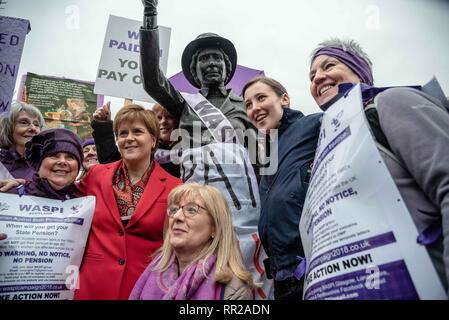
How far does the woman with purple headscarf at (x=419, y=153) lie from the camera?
1235 mm

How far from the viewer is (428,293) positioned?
1.17 meters

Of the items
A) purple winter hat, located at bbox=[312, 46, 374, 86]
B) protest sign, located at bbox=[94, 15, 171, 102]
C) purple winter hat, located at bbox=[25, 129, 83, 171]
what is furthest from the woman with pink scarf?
protest sign, located at bbox=[94, 15, 171, 102]

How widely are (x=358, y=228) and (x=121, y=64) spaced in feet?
10.4

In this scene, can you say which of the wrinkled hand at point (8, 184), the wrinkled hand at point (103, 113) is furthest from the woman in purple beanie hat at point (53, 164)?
the wrinkled hand at point (103, 113)

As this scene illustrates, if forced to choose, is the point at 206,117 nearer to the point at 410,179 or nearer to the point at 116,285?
the point at 116,285

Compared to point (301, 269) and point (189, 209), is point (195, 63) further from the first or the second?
point (301, 269)

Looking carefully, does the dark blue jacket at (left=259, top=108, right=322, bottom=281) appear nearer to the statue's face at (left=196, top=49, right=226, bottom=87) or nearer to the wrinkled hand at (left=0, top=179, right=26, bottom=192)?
the statue's face at (left=196, top=49, right=226, bottom=87)

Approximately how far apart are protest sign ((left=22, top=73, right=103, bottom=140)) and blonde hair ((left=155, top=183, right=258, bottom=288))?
4.26 m

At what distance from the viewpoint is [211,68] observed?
3.69 m

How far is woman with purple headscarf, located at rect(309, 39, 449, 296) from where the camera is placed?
1235 mm

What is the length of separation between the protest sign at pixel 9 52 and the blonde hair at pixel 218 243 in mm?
1401

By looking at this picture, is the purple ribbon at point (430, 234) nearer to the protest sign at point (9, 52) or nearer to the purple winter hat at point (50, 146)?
the purple winter hat at point (50, 146)
